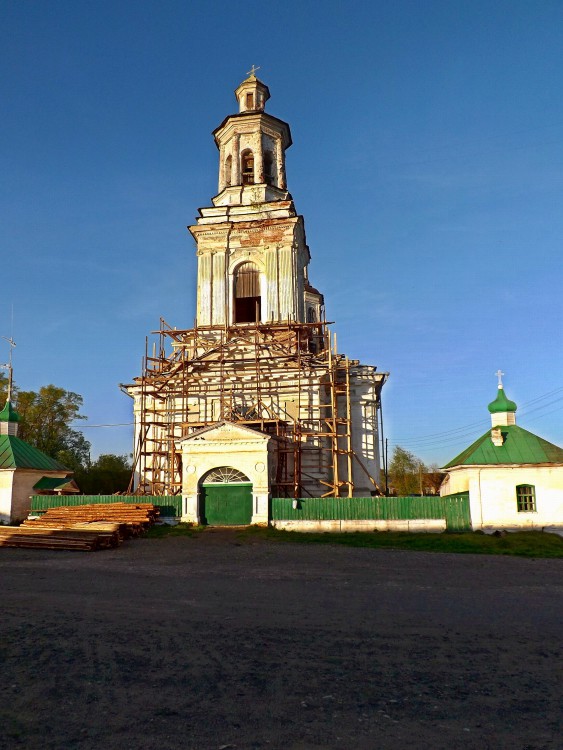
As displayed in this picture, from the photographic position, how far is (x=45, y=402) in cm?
4488

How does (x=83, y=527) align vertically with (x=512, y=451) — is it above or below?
below

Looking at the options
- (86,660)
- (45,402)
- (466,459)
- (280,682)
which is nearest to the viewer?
(280,682)

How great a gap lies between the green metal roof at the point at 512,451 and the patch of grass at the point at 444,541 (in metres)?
2.89

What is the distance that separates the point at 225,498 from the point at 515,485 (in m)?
11.8

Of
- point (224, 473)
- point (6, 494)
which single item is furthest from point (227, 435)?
point (6, 494)

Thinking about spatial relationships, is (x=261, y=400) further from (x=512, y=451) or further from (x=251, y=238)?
(x=512, y=451)

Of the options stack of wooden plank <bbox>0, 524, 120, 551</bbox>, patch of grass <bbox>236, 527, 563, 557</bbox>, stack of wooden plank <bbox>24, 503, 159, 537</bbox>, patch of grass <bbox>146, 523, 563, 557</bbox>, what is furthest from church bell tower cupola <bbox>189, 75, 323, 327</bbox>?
stack of wooden plank <bbox>0, 524, 120, 551</bbox>

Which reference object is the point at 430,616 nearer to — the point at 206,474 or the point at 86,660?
the point at 86,660

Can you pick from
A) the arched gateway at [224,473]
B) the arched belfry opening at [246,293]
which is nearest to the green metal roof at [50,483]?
the arched gateway at [224,473]

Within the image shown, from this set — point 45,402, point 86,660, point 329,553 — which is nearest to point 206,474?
point 329,553

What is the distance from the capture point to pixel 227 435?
80.3 ft

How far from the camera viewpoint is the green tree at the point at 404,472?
223 feet

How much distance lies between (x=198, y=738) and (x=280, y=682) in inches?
59.4

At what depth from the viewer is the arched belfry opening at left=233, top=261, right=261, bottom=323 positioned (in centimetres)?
3173
